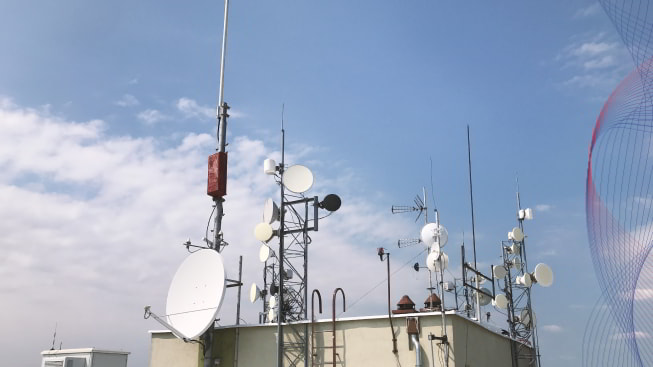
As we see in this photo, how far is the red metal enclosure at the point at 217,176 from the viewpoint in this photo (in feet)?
76.9

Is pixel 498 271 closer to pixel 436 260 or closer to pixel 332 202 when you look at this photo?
pixel 436 260

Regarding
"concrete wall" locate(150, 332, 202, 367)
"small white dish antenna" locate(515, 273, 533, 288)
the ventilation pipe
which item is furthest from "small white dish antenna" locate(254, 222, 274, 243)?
"small white dish antenna" locate(515, 273, 533, 288)

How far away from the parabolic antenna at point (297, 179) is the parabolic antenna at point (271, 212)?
0.88 meters

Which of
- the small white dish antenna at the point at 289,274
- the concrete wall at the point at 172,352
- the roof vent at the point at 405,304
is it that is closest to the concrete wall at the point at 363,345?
the concrete wall at the point at 172,352

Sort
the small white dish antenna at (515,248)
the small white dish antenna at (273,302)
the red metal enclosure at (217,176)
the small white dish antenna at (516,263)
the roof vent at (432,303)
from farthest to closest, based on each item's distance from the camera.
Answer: the small white dish antenna at (515,248) < the small white dish antenna at (516,263) < the red metal enclosure at (217,176) < the small white dish antenna at (273,302) < the roof vent at (432,303)

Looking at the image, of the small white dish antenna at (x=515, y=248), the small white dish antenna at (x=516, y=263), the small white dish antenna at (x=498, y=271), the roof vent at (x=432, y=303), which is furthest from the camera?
the small white dish antenna at (x=515, y=248)

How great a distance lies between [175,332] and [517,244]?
20228 mm

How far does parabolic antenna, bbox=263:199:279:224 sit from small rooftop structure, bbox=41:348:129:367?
967cm

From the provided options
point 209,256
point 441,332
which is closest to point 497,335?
point 441,332

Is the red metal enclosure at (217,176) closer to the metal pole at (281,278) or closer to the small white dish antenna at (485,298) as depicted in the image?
the metal pole at (281,278)

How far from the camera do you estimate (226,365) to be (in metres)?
22.0

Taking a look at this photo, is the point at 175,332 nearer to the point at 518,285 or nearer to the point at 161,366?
the point at 161,366

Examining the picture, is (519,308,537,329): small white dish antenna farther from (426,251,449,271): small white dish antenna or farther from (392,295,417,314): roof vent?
(392,295,417,314): roof vent

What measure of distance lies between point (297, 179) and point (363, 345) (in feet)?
22.2
